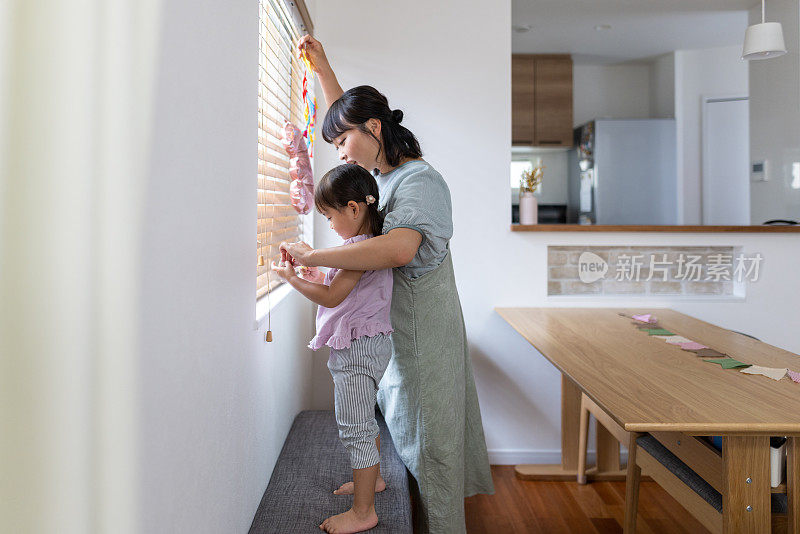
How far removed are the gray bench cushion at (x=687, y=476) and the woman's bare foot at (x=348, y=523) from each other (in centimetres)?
79

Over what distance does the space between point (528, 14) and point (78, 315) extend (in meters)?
4.23

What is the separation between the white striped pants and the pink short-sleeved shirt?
3 cm

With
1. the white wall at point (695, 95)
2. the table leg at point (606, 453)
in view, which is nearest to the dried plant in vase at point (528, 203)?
the table leg at point (606, 453)

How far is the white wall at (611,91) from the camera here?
5867 millimetres

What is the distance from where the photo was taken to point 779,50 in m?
2.80

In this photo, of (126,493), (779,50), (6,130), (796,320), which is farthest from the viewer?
(796,320)

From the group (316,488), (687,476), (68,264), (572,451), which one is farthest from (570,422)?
(68,264)

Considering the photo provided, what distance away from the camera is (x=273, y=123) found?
1.88 meters

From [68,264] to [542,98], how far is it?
211 inches

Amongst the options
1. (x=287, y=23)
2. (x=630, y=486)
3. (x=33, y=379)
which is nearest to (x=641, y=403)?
(x=630, y=486)

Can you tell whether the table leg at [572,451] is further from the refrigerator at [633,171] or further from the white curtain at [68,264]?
the refrigerator at [633,171]

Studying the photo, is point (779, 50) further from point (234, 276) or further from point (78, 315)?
point (78, 315)

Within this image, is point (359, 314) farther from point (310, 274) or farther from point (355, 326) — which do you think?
point (310, 274)

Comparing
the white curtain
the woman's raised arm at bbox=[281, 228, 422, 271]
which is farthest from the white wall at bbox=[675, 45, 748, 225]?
the white curtain
